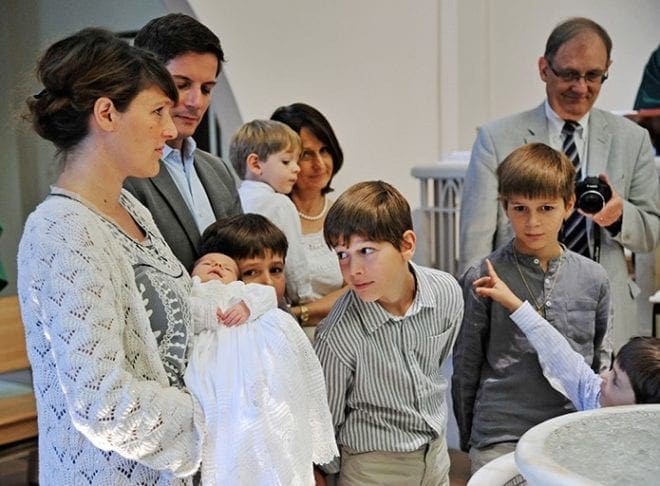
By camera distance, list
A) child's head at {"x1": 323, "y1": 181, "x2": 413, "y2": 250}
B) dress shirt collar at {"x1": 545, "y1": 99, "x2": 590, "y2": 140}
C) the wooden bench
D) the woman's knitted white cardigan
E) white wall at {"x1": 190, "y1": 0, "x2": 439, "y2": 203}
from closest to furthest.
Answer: the woman's knitted white cardigan < child's head at {"x1": 323, "y1": 181, "x2": 413, "y2": 250} < dress shirt collar at {"x1": 545, "y1": 99, "x2": 590, "y2": 140} < the wooden bench < white wall at {"x1": 190, "y1": 0, "x2": 439, "y2": 203}

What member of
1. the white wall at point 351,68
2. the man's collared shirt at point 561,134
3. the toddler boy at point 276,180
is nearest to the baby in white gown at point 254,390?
the toddler boy at point 276,180

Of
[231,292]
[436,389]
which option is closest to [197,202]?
[231,292]

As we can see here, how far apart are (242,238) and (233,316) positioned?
51 cm

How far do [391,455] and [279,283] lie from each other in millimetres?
553

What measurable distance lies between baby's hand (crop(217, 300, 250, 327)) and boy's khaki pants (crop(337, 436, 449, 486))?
0.55 meters

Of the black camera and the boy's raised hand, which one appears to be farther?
the black camera

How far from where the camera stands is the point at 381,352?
2.35 m

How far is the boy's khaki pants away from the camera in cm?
232

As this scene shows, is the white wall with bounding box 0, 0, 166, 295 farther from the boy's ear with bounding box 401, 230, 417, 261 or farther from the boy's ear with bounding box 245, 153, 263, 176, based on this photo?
the boy's ear with bounding box 401, 230, 417, 261

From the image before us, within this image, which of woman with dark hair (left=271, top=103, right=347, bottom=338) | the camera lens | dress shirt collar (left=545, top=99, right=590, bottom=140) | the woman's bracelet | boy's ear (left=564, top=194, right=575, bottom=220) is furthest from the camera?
woman with dark hair (left=271, top=103, right=347, bottom=338)

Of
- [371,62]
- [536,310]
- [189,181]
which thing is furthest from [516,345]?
[371,62]

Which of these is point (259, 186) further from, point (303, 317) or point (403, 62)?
point (403, 62)

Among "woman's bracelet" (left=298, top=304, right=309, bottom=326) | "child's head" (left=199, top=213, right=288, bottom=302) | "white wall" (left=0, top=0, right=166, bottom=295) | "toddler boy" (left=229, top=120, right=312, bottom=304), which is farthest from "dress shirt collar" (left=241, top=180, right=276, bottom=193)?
"white wall" (left=0, top=0, right=166, bottom=295)

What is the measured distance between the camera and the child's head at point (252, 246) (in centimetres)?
233
